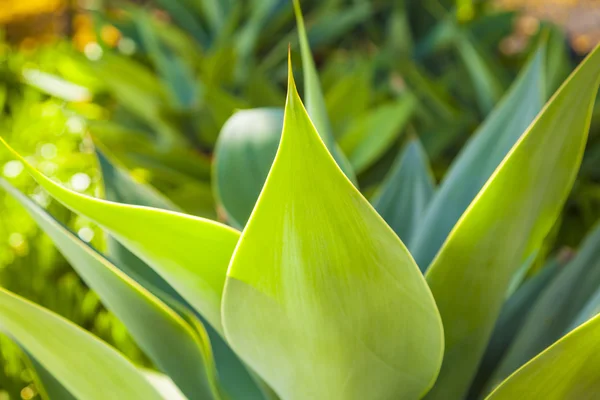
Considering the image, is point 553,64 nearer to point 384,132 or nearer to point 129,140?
point 384,132

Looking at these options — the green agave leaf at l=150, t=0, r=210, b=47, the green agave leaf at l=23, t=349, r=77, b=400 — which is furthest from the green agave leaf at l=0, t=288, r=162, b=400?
the green agave leaf at l=150, t=0, r=210, b=47

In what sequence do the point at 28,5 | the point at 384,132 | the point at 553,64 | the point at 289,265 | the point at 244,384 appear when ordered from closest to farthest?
1. the point at 289,265
2. the point at 244,384
3. the point at 384,132
4. the point at 553,64
5. the point at 28,5

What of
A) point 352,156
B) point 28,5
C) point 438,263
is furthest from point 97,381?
point 28,5

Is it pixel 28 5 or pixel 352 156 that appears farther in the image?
pixel 28 5

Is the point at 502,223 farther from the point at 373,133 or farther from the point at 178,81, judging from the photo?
the point at 178,81

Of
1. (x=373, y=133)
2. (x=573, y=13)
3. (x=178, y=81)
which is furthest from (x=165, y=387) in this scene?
(x=573, y=13)

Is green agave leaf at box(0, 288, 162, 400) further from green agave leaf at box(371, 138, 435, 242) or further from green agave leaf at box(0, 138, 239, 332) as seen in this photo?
green agave leaf at box(371, 138, 435, 242)

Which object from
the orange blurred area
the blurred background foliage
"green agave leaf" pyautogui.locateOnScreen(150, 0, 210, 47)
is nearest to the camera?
the blurred background foliage

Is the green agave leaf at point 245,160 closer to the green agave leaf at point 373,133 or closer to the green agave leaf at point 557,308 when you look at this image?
the green agave leaf at point 557,308
